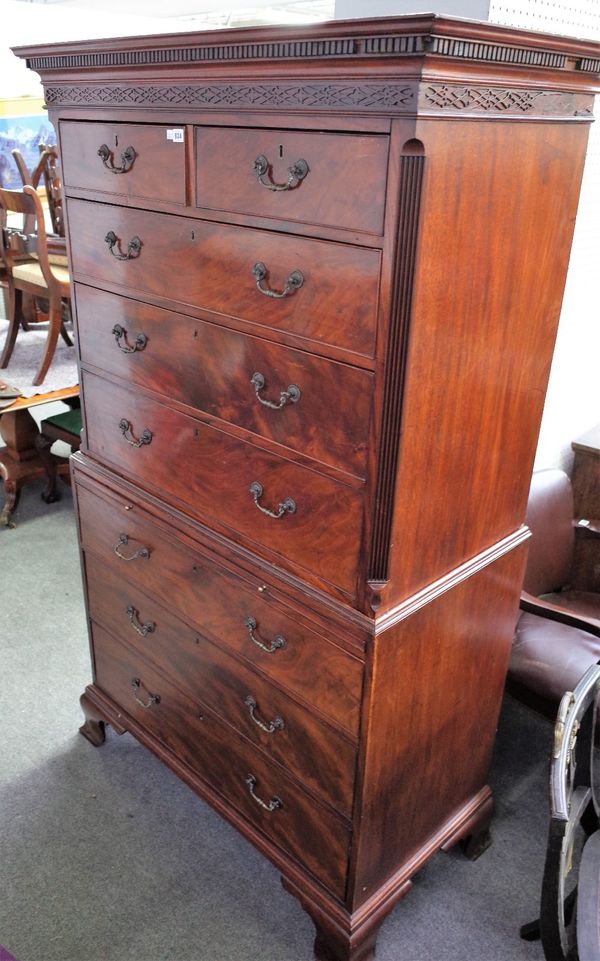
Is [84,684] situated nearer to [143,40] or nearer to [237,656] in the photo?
[237,656]

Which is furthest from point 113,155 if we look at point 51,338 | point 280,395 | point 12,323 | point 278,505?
point 12,323

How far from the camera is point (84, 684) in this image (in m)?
2.76

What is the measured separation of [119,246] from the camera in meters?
1.72

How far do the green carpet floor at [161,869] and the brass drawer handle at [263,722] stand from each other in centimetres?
59

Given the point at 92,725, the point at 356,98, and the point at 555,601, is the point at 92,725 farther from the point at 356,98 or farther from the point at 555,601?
the point at 356,98

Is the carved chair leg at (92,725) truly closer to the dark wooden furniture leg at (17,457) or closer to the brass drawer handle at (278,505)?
the brass drawer handle at (278,505)

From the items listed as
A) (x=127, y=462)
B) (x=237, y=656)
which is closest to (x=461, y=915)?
(x=237, y=656)

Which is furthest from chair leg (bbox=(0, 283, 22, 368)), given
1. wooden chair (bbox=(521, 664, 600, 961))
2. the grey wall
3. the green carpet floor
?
wooden chair (bbox=(521, 664, 600, 961))

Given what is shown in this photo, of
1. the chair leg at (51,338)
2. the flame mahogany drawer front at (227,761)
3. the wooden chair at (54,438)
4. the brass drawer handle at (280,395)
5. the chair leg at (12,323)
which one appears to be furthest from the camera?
the chair leg at (12,323)

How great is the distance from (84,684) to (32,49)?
1.99 m

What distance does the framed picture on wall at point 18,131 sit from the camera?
5.64 meters

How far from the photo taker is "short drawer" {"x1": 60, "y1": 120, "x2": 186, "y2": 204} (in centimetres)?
151

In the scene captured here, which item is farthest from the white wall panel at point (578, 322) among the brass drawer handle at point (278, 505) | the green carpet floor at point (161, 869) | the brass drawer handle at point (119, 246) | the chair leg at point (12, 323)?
the chair leg at point (12, 323)

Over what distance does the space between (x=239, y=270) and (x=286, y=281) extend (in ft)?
0.45
